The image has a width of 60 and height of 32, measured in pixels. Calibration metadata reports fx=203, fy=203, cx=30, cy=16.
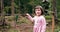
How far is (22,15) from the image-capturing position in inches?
384

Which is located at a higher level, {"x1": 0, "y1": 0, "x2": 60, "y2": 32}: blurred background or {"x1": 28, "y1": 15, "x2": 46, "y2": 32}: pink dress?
{"x1": 28, "y1": 15, "x2": 46, "y2": 32}: pink dress

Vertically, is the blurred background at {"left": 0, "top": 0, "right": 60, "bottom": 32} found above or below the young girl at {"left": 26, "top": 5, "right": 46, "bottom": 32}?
below

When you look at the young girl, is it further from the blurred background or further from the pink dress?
the blurred background

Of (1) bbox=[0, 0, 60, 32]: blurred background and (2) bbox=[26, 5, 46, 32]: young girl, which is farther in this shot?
(1) bbox=[0, 0, 60, 32]: blurred background

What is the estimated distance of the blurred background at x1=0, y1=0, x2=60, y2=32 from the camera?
744cm

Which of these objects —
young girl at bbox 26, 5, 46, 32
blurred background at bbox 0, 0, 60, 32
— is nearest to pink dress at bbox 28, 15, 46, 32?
young girl at bbox 26, 5, 46, 32

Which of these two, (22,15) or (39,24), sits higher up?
(39,24)

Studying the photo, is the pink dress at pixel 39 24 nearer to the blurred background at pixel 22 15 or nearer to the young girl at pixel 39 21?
the young girl at pixel 39 21

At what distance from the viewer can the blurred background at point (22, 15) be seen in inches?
293

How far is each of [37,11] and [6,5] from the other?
7.49 metres

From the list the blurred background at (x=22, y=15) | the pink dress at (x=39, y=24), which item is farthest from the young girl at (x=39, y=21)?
the blurred background at (x=22, y=15)

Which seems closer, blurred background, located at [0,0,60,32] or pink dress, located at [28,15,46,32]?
pink dress, located at [28,15,46,32]

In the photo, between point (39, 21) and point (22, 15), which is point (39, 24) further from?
point (22, 15)

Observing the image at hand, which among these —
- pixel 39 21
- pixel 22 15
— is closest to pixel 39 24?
pixel 39 21
